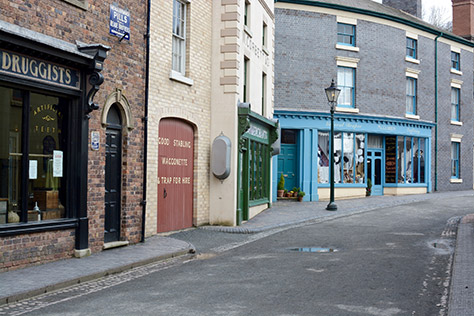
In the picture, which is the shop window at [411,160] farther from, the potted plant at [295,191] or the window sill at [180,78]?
the window sill at [180,78]

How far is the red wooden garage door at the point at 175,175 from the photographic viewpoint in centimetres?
1374

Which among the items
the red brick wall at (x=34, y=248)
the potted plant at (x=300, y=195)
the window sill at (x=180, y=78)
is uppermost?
the window sill at (x=180, y=78)

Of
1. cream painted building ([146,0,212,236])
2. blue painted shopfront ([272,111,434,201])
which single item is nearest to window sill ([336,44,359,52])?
blue painted shopfront ([272,111,434,201])

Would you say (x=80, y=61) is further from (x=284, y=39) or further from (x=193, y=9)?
(x=284, y=39)

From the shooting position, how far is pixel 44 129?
980cm

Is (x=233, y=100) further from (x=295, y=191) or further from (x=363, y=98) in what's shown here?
(x=363, y=98)

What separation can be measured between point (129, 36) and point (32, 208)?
419cm

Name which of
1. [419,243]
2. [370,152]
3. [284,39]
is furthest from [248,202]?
[370,152]

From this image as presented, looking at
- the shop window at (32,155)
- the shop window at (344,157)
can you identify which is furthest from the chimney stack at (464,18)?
the shop window at (32,155)

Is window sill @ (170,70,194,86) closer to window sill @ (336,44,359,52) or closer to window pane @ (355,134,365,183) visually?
window sill @ (336,44,359,52)

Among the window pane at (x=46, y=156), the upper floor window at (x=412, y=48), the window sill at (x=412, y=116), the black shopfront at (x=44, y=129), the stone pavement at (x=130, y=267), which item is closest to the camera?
the stone pavement at (x=130, y=267)

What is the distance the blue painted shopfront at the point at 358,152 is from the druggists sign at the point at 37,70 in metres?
16.1

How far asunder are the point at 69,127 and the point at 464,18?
32878 millimetres

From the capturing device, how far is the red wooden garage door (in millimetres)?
13742
